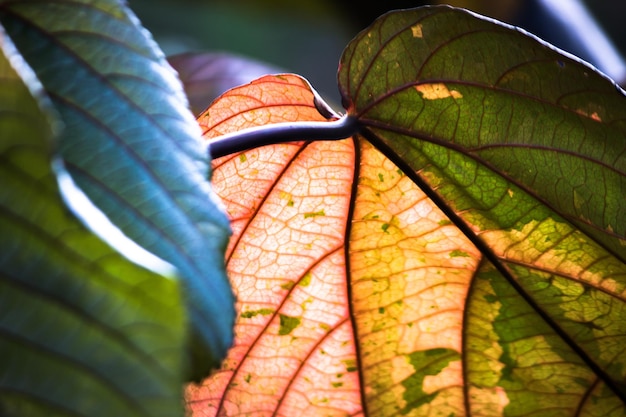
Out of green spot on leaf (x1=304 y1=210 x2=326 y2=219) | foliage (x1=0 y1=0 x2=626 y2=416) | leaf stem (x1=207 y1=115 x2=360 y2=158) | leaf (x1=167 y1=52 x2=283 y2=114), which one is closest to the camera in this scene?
foliage (x1=0 y1=0 x2=626 y2=416)

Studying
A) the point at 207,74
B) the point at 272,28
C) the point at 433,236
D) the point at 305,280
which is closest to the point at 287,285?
the point at 305,280

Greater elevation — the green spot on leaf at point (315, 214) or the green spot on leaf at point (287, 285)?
the green spot on leaf at point (315, 214)

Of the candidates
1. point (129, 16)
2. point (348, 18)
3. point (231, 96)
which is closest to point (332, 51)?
point (348, 18)

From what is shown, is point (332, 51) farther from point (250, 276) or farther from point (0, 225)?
point (0, 225)

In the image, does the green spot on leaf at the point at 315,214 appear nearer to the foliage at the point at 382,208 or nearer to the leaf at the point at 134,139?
the foliage at the point at 382,208

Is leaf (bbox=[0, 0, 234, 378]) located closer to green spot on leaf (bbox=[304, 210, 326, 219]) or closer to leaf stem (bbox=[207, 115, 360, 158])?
leaf stem (bbox=[207, 115, 360, 158])

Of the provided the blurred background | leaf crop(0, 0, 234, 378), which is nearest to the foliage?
leaf crop(0, 0, 234, 378)

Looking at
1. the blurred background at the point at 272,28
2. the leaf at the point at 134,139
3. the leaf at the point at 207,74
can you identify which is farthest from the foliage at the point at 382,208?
the blurred background at the point at 272,28
